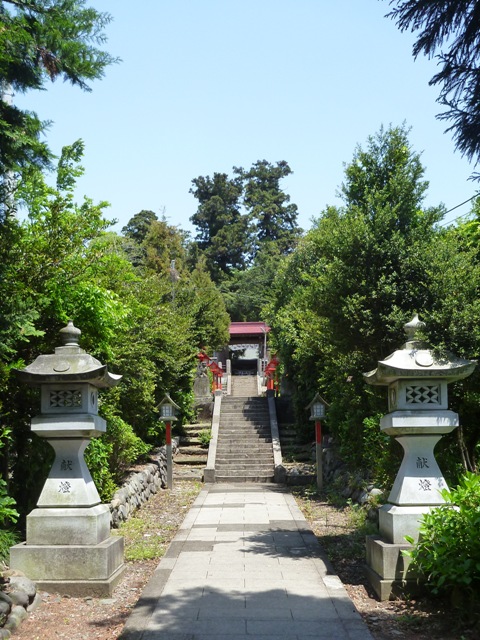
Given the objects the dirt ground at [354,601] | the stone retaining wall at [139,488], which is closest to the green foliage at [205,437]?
the stone retaining wall at [139,488]

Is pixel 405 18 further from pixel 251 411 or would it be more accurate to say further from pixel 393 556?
pixel 251 411

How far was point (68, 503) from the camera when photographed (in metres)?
7.03

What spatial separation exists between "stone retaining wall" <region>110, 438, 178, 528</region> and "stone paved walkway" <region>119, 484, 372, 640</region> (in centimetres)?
121

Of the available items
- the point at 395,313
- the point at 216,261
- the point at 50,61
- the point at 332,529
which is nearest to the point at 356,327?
the point at 395,313

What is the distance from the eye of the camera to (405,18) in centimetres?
463

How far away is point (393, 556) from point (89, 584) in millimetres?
3059

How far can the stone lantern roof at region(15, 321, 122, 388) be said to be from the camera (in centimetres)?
704

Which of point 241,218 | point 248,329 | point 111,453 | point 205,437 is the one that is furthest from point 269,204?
point 111,453

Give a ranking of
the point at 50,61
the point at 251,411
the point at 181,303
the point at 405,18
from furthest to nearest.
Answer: the point at 181,303
the point at 251,411
the point at 50,61
the point at 405,18

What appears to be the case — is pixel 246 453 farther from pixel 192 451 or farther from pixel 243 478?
pixel 192 451

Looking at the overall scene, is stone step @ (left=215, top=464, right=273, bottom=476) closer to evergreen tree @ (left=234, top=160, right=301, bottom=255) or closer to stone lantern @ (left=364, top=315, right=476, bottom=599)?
stone lantern @ (left=364, top=315, right=476, bottom=599)

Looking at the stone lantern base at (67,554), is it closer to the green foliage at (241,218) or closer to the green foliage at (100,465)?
the green foliage at (100,465)

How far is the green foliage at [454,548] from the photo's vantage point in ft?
17.8

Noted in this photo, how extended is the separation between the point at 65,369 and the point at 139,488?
22.4 ft
